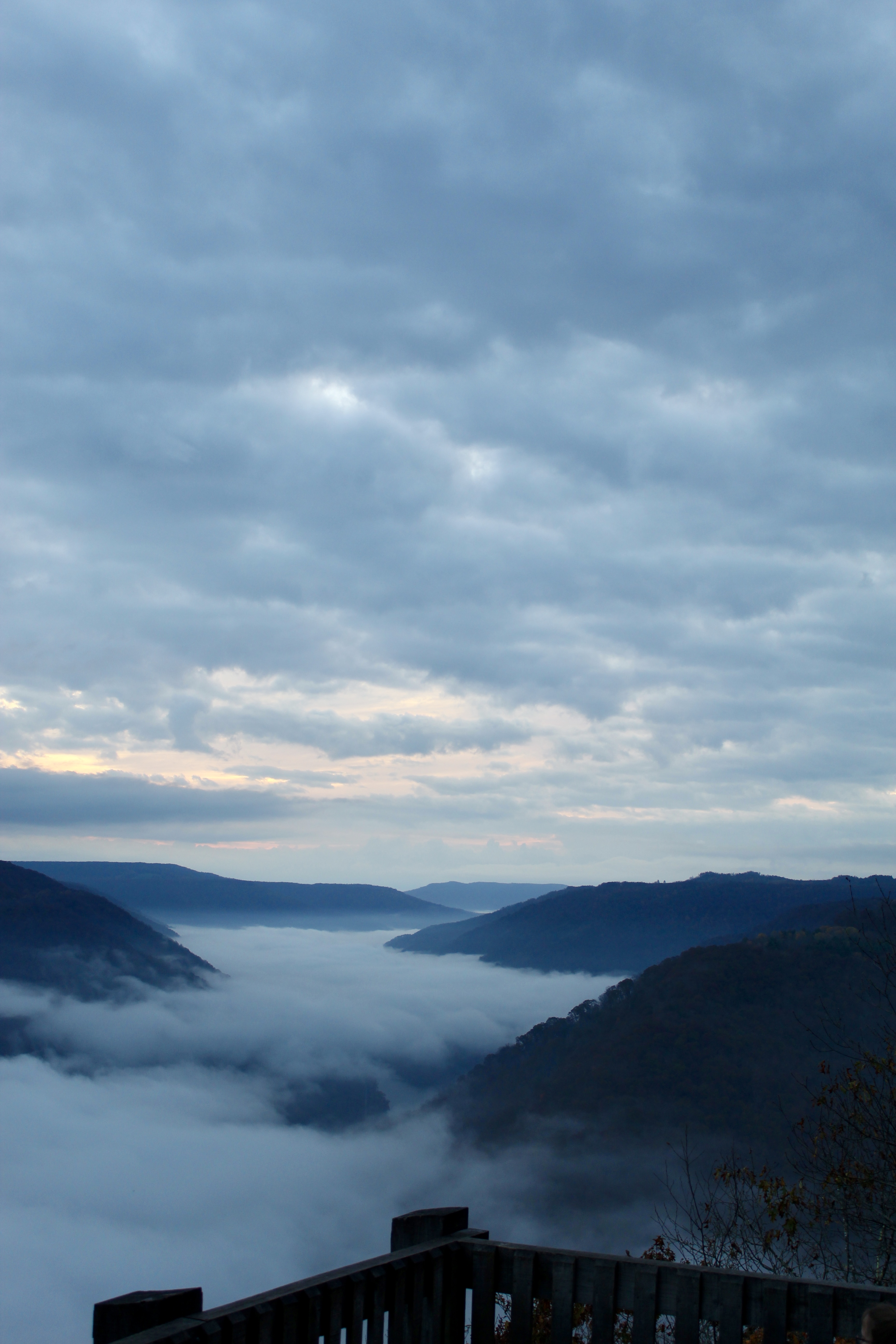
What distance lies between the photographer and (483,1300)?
3.63 meters

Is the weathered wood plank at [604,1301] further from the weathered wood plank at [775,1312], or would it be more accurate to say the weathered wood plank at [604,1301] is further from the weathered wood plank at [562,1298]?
the weathered wood plank at [775,1312]

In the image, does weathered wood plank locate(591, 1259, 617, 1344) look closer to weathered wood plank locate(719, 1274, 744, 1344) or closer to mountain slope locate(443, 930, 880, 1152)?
weathered wood plank locate(719, 1274, 744, 1344)

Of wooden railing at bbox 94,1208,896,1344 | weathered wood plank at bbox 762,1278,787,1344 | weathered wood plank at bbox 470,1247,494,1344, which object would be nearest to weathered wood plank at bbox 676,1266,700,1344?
wooden railing at bbox 94,1208,896,1344

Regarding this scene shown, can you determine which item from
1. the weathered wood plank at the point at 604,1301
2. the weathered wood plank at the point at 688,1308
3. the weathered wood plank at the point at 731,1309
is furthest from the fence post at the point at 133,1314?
the weathered wood plank at the point at 731,1309

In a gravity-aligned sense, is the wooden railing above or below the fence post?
below

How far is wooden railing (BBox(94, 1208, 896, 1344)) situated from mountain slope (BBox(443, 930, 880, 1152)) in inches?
2885

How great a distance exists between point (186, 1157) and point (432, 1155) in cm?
6376

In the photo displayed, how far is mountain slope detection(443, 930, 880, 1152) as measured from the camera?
84688 millimetres

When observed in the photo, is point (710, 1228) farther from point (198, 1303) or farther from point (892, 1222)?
point (198, 1303)

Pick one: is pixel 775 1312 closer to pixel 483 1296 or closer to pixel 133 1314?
pixel 483 1296

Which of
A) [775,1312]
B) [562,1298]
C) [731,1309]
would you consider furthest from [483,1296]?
[775,1312]

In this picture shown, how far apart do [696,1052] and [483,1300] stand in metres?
104

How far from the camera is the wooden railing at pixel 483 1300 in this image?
2732 millimetres

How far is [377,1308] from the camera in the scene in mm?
3180
